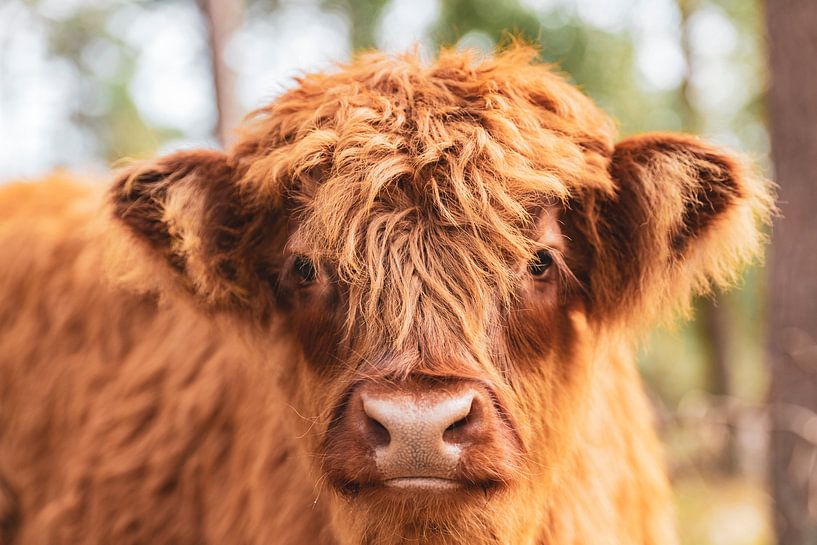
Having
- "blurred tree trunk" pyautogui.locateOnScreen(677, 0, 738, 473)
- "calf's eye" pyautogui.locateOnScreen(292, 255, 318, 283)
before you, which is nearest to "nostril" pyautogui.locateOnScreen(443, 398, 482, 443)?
"calf's eye" pyautogui.locateOnScreen(292, 255, 318, 283)

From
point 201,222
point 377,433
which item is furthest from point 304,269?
point 377,433

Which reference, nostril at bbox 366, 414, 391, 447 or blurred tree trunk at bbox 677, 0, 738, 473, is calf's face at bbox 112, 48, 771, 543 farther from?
blurred tree trunk at bbox 677, 0, 738, 473

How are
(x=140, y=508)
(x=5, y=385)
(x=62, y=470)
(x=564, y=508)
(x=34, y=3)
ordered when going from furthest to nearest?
(x=34, y=3), (x=5, y=385), (x=62, y=470), (x=140, y=508), (x=564, y=508)

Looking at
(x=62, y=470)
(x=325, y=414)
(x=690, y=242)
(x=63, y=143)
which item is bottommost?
(x=63, y=143)

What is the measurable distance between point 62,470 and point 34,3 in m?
18.6

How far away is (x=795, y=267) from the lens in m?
4.56

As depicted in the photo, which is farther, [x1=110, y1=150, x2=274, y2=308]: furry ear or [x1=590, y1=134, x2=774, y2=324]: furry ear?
[x1=110, y1=150, x2=274, y2=308]: furry ear

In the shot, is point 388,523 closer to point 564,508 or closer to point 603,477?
point 564,508

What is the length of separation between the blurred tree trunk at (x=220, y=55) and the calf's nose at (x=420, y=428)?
657 cm

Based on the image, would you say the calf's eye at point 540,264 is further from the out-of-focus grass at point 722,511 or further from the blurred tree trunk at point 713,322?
the blurred tree trunk at point 713,322

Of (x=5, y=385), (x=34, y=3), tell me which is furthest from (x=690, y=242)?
(x=34, y=3)

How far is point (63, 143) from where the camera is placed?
904 inches

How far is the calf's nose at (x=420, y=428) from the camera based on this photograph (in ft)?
6.15

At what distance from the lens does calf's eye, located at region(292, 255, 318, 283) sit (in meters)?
2.42
